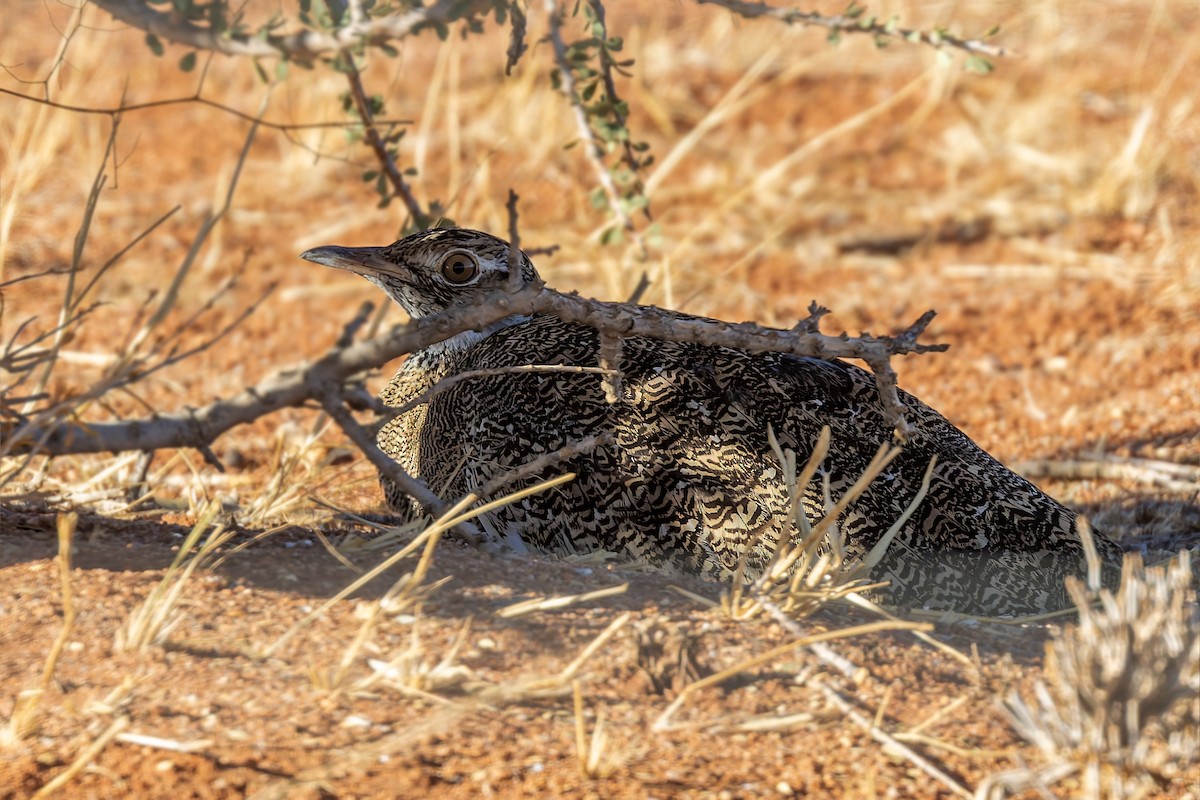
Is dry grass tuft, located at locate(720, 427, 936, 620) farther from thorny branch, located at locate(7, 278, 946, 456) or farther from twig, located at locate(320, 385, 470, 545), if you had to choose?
twig, located at locate(320, 385, 470, 545)

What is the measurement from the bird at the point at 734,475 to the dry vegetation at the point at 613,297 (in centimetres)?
26

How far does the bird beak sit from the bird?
81 centimetres

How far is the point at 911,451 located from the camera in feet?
11.8

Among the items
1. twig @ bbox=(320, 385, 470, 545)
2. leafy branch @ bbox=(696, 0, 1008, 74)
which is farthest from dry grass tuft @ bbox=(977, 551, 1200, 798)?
leafy branch @ bbox=(696, 0, 1008, 74)

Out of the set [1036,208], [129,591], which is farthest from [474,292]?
[1036,208]

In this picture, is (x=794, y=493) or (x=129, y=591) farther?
(x=794, y=493)

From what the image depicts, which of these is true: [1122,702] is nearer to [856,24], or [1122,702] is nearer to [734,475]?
[734,475]

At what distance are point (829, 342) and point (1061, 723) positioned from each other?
48.6 inches

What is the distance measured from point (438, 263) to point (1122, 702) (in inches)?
116

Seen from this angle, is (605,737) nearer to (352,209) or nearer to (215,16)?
(215,16)

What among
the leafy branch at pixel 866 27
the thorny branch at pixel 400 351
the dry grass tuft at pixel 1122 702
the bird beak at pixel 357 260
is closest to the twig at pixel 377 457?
the thorny branch at pixel 400 351

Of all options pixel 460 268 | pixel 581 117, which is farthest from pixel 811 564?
pixel 581 117

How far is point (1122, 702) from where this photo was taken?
6.69 feet

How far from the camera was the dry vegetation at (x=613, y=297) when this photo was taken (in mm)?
2301
